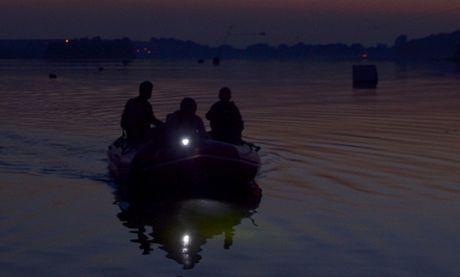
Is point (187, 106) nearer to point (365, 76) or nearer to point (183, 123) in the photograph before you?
point (183, 123)

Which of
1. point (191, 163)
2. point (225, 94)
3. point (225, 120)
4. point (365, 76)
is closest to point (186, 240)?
point (191, 163)

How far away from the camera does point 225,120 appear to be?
23172 mm

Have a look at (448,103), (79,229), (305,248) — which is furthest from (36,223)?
(448,103)

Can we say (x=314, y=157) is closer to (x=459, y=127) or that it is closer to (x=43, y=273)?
(x=459, y=127)

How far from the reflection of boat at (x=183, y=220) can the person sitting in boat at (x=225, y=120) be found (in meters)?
1.90

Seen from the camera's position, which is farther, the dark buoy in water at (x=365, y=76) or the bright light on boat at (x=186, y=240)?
the dark buoy in water at (x=365, y=76)

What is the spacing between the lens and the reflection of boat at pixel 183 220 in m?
14.9

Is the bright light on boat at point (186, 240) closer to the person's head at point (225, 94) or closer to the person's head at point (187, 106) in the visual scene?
the person's head at point (187, 106)

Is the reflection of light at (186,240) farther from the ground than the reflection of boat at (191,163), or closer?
closer

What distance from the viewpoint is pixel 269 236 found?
15.7 m

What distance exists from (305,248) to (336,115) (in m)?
30.2

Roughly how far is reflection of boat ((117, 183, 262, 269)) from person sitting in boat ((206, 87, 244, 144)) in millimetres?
1899

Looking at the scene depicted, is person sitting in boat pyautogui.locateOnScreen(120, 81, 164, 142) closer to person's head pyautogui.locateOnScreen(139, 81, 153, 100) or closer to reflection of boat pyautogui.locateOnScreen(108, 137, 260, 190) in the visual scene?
person's head pyautogui.locateOnScreen(139, 81, 153, 100)

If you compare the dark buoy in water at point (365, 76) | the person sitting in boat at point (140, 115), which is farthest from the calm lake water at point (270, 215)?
the dark buoy in water at point (365, 76)
